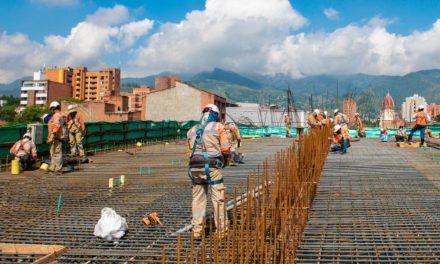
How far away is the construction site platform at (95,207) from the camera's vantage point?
4.60 meters

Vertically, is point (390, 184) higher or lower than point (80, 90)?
lower

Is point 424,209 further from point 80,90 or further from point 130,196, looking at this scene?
point 80,90

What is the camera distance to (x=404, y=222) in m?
5.49

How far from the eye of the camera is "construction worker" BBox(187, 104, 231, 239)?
16.1 ft

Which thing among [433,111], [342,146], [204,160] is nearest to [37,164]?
[204,160]

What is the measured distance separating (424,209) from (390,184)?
204 centimetres

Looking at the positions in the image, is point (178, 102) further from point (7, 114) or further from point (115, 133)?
point (7, 114)

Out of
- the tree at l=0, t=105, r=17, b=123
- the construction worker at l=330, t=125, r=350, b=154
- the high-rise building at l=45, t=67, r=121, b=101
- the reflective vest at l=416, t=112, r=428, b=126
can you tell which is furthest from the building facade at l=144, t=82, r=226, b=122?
the high-rise building at l=45, t=67, r=121, b=101

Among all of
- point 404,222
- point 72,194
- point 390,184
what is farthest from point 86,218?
point 390,184

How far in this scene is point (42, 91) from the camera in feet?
370

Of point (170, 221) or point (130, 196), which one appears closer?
point (170, 221)

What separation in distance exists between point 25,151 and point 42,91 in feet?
362

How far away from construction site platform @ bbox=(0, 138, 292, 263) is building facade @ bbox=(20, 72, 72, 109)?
339 ft

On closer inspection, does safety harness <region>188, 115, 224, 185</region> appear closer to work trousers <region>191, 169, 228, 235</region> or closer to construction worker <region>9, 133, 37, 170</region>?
work trousers <region>191, 169, 228, 235</region>
